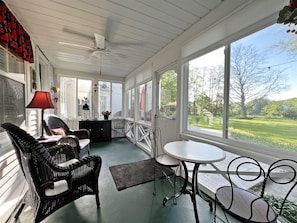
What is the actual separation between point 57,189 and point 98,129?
3520mm

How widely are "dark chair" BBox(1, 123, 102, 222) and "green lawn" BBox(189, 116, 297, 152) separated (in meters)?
1.79

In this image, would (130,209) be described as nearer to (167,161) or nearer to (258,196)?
(167,161)

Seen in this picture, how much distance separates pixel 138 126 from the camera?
14.6 ft

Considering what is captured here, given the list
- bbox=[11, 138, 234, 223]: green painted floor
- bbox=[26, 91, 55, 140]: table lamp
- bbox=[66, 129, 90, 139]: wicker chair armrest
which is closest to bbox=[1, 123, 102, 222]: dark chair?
bbox=[11, 138, 234, 223]: green painted floor

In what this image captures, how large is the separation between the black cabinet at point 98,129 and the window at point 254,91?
361cm

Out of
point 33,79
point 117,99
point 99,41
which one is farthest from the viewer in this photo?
point 117,99

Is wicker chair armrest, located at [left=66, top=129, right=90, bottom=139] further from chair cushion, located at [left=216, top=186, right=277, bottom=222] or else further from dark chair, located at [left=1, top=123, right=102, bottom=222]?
chair cushion, located at [left=216, top=186, right=277, bottom=222]

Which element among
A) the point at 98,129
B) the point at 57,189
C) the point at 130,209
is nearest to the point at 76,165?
the point at 57,189

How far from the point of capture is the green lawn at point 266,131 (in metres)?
1.19

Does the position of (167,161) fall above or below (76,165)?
below

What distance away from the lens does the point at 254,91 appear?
1468 millimetres

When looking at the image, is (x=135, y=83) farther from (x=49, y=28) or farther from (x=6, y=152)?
(x=6, y=152)

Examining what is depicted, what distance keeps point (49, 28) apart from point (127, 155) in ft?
10.0

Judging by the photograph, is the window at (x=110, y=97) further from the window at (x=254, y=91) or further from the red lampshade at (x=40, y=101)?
the window at (x=254, y=91)
